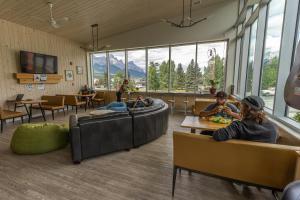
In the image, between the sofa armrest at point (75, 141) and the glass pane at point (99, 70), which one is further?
the glass pane at point (99, 70)

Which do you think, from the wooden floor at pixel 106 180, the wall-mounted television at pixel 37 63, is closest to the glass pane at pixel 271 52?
the wooden floor at pixel 106 180

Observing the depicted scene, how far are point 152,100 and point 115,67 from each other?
183 inches

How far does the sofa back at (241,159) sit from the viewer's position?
1.45 metres

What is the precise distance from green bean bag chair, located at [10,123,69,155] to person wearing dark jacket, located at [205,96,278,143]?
297 centimetres

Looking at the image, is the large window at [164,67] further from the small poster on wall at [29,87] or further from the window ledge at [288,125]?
the window ledge at [288,125]

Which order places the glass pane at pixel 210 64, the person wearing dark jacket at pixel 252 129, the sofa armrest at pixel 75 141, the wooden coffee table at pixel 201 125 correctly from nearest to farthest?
the person wearing dark jacket at pixel 252 129, the wooden coffee table at pixel 201 125, the sofa armrest at pixel 75 141, the glass pane at pixel 210 64

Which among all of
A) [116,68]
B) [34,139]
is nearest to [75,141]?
[34,139]

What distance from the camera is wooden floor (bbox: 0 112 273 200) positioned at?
2.01 metres

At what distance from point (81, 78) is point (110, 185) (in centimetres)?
710

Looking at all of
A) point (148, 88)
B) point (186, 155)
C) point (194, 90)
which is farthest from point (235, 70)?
point (186, 155)

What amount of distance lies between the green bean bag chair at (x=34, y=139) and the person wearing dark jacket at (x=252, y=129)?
9.75ft

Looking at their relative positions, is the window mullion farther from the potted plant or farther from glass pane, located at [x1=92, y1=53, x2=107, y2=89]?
glass pane, located at [x1=92, y1=53, x2=107, y2=89]

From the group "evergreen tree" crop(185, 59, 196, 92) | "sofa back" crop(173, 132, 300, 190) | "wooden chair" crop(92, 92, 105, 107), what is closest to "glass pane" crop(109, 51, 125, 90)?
"wooden chair" crop(92, 92, 105, 107)

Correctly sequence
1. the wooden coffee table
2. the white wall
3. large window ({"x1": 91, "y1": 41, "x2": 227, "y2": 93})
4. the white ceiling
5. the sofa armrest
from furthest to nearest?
large window ({"x1": 91, "y1": 41, "x2": 227, "y2": 93})
the white wall
the white ceiling
the sofa armrest
the wooden coffee table
